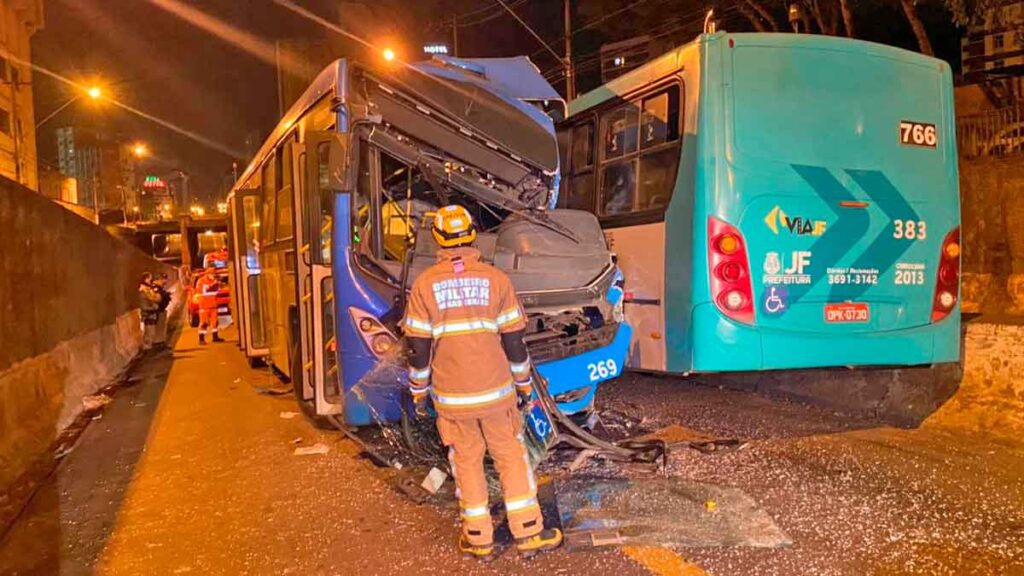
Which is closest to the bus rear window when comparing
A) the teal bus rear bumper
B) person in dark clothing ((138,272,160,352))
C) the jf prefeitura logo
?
the jf prefeitura logo

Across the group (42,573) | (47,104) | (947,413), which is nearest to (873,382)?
(947,413)

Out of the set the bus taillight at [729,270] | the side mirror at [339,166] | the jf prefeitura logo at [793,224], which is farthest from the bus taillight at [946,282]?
the side mirror at [339,166]

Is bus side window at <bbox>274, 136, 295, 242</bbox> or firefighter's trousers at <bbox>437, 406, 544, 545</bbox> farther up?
bus side window at <bbox>274, 136, 295, 242</bbox>

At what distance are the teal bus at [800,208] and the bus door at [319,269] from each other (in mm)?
2557

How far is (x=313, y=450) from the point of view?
5.65 meters

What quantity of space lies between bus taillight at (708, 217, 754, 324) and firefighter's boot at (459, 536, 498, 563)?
8.22 ft

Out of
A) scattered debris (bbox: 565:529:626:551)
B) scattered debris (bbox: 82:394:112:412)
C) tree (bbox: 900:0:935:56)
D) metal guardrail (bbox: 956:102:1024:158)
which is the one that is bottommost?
scattered debris (bbox: 565:529:626:551)

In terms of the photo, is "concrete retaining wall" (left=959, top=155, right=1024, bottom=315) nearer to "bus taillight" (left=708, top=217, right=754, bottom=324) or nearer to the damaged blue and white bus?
"bus taillight" (left=708, top=217, right=754, bottom=324)

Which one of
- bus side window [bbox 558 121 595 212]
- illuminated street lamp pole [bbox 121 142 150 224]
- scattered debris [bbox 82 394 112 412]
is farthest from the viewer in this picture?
illuminated street lamp pole [bbox 121 142 150 224]

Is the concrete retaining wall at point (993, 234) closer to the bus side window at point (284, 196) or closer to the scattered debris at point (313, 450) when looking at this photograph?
the scattered debris at point (313, 450)

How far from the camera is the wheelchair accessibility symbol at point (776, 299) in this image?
507cm

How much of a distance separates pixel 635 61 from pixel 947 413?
18478 mm

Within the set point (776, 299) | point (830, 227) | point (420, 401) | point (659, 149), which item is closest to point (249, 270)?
point (659, 149)

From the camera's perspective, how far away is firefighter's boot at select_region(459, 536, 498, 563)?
11.4ft
